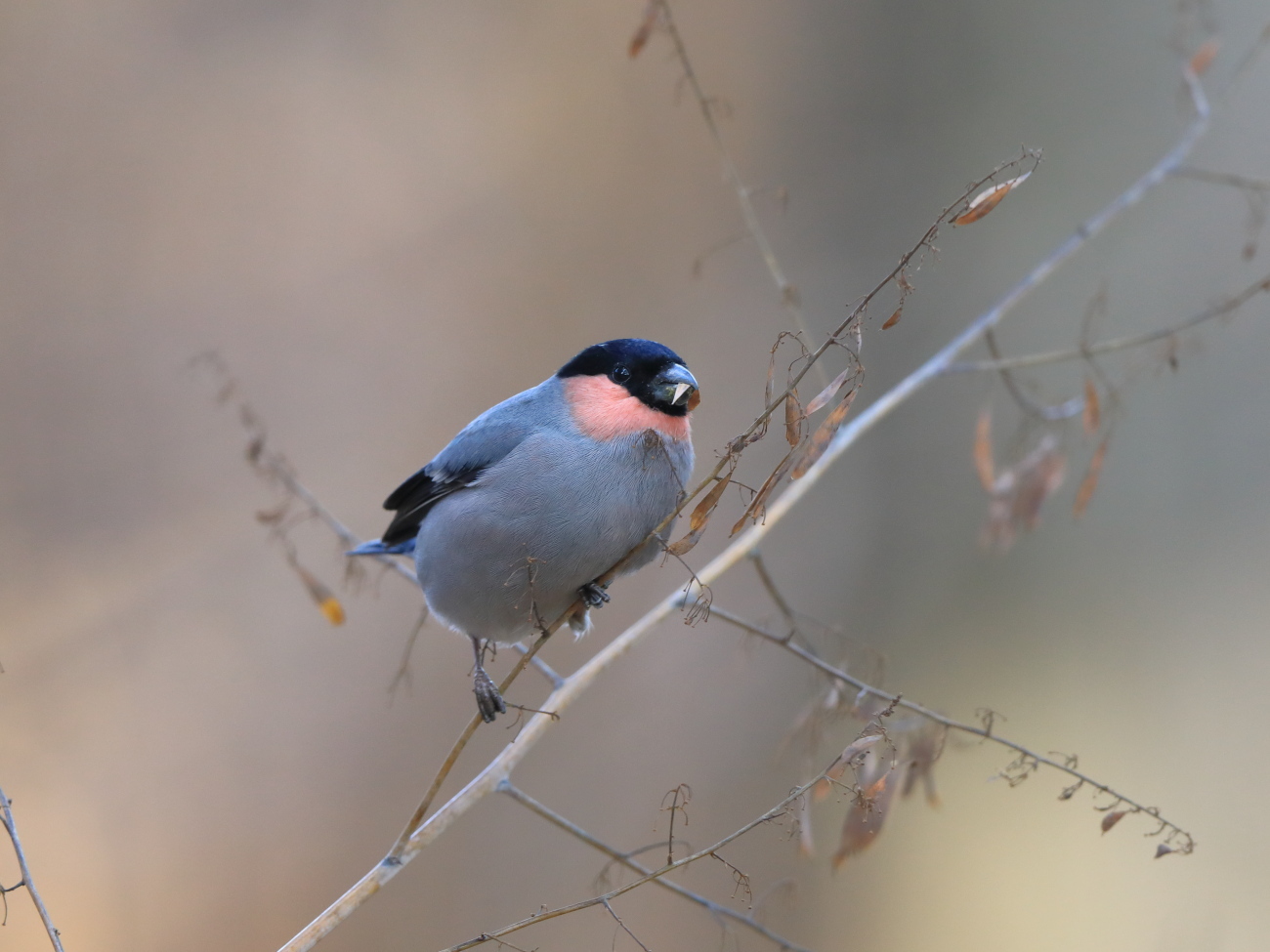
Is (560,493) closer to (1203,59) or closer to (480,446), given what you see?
(480,446)

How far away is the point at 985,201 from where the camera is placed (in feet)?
2.91

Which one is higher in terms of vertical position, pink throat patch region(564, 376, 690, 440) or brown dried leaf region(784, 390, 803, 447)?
brown dried leaf region(784, 390, 803, 447)

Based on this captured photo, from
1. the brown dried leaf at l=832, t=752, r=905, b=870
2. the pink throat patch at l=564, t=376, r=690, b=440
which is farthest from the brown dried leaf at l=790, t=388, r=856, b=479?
the pink throat patch at l=564, t=376, r=690, b=440

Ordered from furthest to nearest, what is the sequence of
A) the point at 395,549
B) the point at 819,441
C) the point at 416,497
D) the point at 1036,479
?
the point at 395,549, the point at 416,497, the point at 1036,479, the point at 819,441

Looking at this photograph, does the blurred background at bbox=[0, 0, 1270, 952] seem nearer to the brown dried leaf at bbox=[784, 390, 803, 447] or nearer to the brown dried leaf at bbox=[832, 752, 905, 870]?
the brown dried leaf at bbox=[832, 752, 905, 870]

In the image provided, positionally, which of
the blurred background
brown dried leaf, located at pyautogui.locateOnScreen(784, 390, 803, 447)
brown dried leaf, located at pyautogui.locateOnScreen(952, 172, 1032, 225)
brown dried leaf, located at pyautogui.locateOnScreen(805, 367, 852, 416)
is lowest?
the blurred background

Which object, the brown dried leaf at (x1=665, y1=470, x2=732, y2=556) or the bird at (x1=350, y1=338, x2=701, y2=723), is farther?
the bird at (x1=350, y1=338, x2=701, y2=723)

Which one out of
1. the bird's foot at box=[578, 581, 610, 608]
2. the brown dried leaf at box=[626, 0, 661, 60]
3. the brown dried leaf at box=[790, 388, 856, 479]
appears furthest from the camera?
the bird's foot at box=[578, 581, 610, 608]

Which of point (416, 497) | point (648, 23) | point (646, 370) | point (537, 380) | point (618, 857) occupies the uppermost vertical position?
point (648, 23)

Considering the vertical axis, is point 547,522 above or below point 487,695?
above

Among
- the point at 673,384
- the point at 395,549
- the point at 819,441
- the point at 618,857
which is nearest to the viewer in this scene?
the point at 819,441

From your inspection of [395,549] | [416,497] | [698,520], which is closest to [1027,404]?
[698,520]

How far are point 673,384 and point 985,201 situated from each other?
590 mm

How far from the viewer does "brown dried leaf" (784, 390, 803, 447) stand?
87 cm
